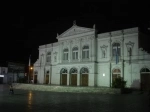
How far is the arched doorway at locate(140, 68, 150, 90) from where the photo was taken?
29719 millimetres

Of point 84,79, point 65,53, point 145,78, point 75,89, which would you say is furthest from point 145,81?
point 65,53

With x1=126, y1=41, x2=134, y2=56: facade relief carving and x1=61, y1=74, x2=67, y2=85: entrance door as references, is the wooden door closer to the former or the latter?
x1=61, y1=74, x2=67, y2=85: entrance door

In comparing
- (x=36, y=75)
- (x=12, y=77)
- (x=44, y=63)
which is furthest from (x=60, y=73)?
(x=12, y=77)

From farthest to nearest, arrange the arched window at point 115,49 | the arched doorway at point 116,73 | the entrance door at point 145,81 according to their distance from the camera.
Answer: the arched window at point 115,49 < the arched doorway at point 116,73 < the entrance door at point 145,81

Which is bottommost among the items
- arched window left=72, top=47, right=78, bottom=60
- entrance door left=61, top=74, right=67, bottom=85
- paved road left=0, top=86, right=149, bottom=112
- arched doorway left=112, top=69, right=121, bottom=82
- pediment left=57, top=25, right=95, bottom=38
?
paved road left=0, top=86, right=149, bottom=112

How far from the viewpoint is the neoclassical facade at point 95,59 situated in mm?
31328

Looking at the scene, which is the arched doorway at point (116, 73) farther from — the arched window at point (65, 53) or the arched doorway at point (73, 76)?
the arched window at point (65, 53)

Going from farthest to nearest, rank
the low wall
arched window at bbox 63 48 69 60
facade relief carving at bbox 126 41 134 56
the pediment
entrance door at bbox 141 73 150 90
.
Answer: arched window at bbox 63 48 69 60 → the pediment → facade relief carving at bbox 126 41 134 56 → entrance door at bbox 141 73 150 90 → the low wall

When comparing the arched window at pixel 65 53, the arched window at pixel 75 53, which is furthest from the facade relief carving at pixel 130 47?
the arched window at pixel 65 53

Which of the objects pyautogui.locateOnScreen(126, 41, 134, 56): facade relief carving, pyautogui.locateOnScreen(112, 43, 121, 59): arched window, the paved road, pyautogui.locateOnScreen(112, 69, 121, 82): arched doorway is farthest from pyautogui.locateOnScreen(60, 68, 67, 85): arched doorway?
the paved road

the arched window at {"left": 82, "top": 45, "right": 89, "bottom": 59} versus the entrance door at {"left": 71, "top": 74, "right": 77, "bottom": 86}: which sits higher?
the arched window at {"left": 82, "top": 45, "right": 89, "bottom": 59}

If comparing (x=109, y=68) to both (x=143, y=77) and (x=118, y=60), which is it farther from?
(x=143, y=77)

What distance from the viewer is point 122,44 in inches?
1298

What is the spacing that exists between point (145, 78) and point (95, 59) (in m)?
9.66
